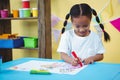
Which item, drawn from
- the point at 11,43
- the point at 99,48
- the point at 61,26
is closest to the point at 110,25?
the point at 61,26

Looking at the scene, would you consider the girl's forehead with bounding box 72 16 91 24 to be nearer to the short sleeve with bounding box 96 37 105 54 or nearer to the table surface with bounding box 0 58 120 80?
the short sleeve with bounding box 96 37 105 54

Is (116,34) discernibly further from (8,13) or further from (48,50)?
(8,13)

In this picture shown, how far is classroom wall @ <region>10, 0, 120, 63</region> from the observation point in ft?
8.00

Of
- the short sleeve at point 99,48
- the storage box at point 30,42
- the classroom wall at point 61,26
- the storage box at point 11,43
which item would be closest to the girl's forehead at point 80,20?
the short sleeve at point 99,48

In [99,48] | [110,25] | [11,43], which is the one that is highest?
[110,25]

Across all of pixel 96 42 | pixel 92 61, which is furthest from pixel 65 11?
pixel 92 61

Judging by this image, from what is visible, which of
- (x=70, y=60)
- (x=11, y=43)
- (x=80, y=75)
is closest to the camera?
(x=80, y=75)

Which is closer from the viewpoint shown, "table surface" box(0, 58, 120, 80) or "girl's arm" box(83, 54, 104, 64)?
"table surface" box(0, 58, 120, 80)

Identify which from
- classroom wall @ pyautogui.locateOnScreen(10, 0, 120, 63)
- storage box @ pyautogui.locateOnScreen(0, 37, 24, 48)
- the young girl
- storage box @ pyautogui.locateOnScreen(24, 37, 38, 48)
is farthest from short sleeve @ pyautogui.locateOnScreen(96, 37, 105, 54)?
storage box @ pyautogui.locateOnScreen(0, 37, 24, 48)

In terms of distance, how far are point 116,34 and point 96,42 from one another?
1008mm

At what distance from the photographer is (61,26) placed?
271 centimetres

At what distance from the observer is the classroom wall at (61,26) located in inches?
96.0

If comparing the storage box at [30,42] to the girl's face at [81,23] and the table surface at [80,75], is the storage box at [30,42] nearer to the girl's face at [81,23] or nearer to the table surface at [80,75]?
the girl's face at [81,23]

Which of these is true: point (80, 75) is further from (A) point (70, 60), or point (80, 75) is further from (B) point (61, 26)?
(B) point (61, 26)
